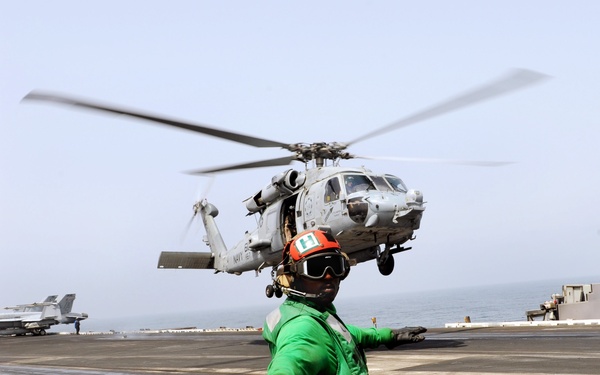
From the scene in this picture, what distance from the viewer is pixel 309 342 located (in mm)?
3527

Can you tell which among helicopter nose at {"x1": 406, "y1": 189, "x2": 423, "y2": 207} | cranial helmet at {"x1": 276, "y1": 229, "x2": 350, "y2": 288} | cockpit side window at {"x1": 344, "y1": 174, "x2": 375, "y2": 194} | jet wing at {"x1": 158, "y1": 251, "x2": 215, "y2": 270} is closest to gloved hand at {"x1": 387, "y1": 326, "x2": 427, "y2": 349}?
cranial helmet at {"x1": 276, "y1": 229, "x2": 350, "y2": 288}

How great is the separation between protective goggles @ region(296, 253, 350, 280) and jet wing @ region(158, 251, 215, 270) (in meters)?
28.2

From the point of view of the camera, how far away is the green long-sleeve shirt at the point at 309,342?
11.1ft

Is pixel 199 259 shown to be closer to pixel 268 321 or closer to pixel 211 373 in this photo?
pixel 211 373

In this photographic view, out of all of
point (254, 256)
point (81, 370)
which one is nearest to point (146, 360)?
point (81, 370)

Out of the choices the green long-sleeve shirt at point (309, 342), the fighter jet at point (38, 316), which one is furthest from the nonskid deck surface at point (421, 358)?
the fighter jet at point (38, 316)

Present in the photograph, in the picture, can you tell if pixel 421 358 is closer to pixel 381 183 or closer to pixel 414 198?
pixel 414 198

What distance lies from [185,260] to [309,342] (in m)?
29.2

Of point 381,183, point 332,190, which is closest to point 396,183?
point 381,183

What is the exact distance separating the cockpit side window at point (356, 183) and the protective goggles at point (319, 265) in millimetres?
17771

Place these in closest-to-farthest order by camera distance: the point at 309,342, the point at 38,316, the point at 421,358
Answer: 1. the point at 309,342
2. the point at 421,358
3. the point at 38,316

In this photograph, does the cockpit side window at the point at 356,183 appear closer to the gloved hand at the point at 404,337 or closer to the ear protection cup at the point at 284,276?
the gloved hand at the point at 404,337

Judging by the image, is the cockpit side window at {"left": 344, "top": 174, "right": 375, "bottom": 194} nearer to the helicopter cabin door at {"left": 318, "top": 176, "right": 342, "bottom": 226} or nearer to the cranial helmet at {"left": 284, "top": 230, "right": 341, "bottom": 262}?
the helicopter cabin door at {"left": 318, "top": 176, "right": 342, "bottom": 226}

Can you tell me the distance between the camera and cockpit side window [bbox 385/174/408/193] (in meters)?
21.9
